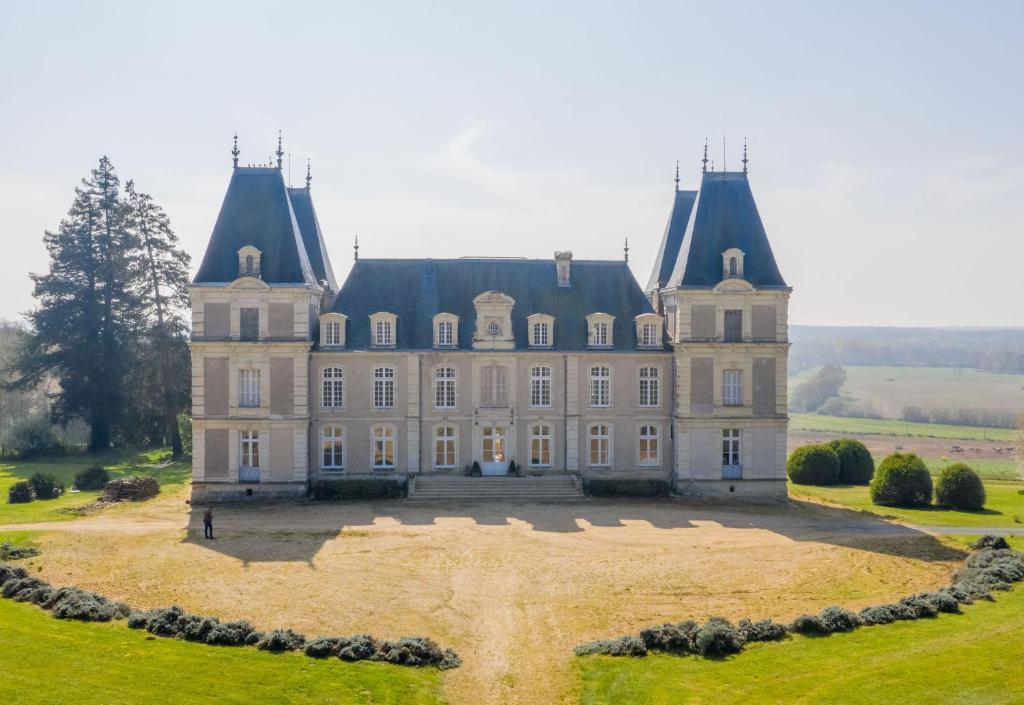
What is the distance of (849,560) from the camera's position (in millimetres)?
28000

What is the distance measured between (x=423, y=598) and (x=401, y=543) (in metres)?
6.61

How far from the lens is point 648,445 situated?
4109 cm

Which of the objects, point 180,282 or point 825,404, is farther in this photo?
point 825,404

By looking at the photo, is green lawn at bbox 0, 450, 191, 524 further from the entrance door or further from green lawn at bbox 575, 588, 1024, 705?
green lawn at bbox 575, 588, 1024, 705

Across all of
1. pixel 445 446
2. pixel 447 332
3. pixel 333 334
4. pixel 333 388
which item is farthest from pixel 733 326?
pixel 333 388

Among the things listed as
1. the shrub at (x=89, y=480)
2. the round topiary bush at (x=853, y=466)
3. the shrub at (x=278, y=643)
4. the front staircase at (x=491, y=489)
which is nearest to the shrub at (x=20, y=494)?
the shrub at (x=89, y=480)

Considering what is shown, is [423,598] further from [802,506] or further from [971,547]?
[802,506]

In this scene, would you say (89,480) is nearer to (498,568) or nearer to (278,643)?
(498,568)

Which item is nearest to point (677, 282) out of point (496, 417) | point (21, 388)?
point (496, 417)

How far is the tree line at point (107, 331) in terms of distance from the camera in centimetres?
5562

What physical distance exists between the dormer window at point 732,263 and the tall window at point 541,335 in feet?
28.2

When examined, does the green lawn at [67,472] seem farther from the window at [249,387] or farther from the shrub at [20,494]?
the window at [249,387]

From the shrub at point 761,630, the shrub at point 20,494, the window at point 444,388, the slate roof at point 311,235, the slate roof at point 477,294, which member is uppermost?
Answer: the slate roof at point 311,235

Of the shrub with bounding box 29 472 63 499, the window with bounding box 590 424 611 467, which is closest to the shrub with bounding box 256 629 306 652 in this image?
the window with bounding box 590 424 611 467
